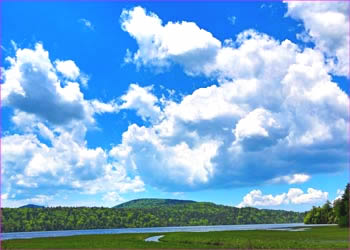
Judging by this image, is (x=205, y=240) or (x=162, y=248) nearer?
(x=162, y=248)

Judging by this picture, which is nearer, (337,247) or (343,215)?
(337,247)

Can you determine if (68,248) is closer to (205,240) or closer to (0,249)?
(0,249)

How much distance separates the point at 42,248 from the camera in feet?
270

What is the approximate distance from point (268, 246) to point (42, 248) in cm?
4001

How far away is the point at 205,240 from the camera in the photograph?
91.7 m

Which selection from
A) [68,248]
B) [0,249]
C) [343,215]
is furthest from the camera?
[343,215]

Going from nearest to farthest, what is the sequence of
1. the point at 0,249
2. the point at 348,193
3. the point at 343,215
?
the point at 0,249
the point at 343,215
the point at 348,193

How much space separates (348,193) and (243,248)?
4408 inches

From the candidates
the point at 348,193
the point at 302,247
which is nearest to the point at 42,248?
the point at 302,247

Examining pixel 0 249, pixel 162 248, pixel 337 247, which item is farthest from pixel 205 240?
pixel 0 249

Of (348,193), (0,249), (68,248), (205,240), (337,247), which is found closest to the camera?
(337,247)

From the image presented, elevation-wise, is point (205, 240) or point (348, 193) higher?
point (348, 193)

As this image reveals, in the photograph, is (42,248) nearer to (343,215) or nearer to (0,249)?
(0,249)

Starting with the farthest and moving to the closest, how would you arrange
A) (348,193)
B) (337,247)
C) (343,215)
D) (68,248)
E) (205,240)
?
(348,193) → (343,215) → (205,240) → (68,248) → (337,247)
